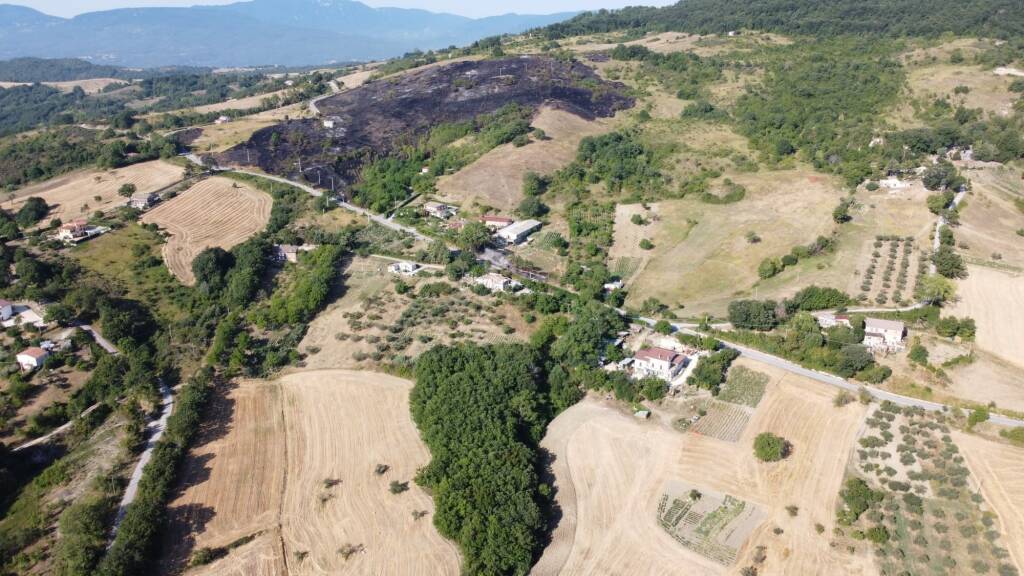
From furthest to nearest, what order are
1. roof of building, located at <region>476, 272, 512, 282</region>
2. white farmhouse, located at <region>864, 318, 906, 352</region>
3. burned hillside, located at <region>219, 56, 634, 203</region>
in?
1. burned hillside, located at <region>219, 56, 634, 203</region>
2. roof of building, located at <region>476, 272, 512, 282</region>
3. white farmhouse, located at <region>864, 318, 906, 352</region>

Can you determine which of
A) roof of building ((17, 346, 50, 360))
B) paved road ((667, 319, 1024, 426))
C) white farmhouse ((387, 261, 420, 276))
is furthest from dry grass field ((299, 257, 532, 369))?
roof of building ((17, 346, 50, 360))

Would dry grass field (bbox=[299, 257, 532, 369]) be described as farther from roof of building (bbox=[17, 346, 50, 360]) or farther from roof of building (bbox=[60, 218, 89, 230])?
roof of building (bbox=[60, 218, 89, 230])

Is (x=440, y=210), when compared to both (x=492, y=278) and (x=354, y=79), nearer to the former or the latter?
(x=492, y=278)

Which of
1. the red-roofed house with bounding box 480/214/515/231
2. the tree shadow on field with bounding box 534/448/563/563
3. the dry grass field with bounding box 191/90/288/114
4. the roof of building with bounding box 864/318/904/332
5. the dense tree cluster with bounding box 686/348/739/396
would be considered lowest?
the tree shadow on field with bounding box 534/448/563/563

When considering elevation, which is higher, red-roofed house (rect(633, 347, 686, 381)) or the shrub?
red-roofed house (rect(633, 347, 686, 381))

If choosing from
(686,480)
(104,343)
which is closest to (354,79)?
(104,343)

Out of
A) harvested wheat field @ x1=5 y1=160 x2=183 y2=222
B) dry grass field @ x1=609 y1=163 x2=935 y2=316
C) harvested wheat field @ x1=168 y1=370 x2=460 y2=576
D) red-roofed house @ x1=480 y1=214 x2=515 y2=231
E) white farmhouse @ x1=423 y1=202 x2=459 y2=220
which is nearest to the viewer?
harvested wheat field @ x1=168 y1=370 x2=460 y2=576
